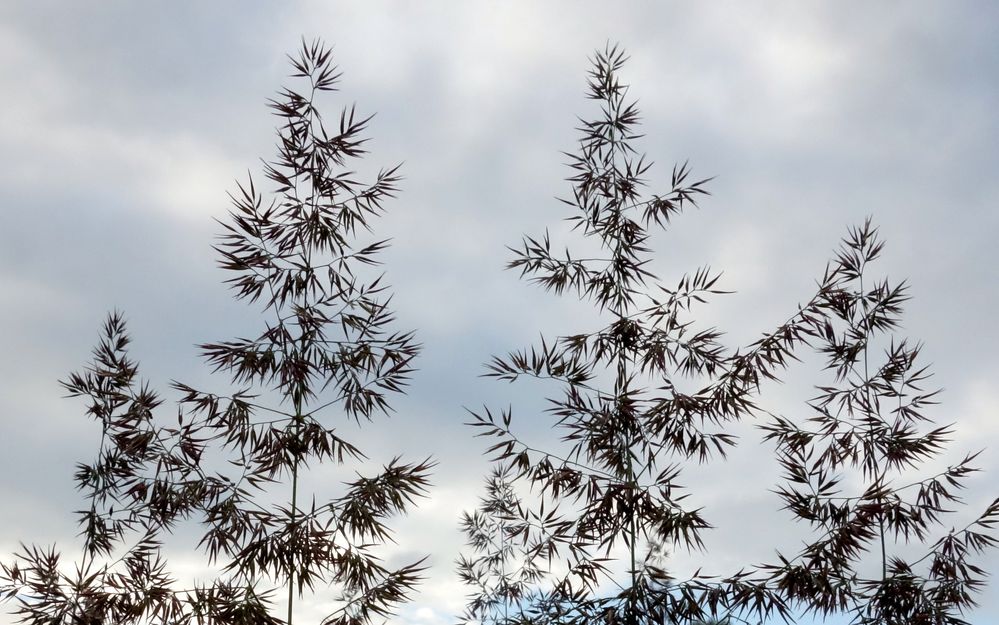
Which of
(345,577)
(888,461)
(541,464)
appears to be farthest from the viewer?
(888,461)

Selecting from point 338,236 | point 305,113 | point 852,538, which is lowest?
point 852,538

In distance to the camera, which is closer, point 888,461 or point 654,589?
point 654,589

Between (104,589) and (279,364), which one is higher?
(279,364)

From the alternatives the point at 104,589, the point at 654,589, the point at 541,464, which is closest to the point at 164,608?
the point at 104,589

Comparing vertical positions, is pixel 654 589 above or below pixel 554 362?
below

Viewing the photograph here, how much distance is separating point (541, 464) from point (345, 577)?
5.29 feet

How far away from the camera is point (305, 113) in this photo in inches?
293

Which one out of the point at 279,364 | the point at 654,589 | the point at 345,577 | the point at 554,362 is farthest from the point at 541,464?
the point at 279,364

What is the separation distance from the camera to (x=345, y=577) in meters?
6.50

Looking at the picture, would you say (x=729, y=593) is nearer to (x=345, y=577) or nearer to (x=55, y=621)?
(x=345, y=577)

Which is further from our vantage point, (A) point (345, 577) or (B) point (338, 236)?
(B) point (338, 236)

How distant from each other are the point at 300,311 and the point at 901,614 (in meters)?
4.93

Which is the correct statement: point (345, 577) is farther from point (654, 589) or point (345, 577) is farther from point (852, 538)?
point (852, 538)

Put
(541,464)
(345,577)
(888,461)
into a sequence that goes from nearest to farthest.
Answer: (345,577) → (541,464) → (888,461)
